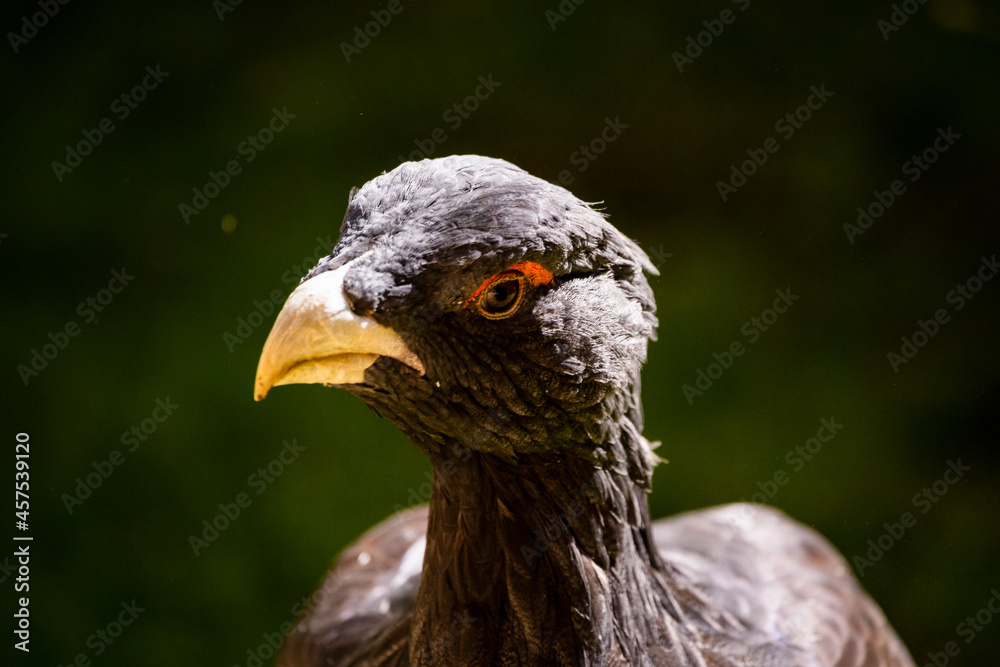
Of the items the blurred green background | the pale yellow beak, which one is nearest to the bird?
the pale yellow beak

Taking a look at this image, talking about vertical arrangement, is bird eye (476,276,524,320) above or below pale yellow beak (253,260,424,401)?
above

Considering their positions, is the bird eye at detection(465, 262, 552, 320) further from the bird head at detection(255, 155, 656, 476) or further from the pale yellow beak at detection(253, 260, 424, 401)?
the pale yellow beak at detection(253, 260, 424, 401)

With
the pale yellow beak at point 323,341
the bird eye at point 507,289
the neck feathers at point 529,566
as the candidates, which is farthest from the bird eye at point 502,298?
the neck feathers at point 529,566

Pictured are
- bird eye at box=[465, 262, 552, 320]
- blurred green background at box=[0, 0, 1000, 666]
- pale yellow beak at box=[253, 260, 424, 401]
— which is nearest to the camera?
pale yellow beak at box=[253, 260, 424, 401]

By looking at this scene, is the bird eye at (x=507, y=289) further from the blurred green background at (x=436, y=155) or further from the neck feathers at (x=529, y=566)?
the blurred green background at (x=436, y=155)

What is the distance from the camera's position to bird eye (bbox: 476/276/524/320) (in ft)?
5.37

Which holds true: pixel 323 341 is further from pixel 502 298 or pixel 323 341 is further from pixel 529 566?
pixel 529 566

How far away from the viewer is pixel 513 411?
1715 millimetres

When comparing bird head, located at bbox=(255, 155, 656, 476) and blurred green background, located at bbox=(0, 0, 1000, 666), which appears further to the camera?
blurred green background, located at bbox=(0, 0, 1000, 666)

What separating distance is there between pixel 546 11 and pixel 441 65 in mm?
461

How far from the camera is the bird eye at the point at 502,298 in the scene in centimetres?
164

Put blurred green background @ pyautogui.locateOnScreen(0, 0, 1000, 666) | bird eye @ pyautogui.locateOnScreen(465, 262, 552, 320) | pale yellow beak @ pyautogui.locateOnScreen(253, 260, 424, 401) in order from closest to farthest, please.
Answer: pale yellow beak @ pyautogui.locateOnScreen(253, 260, 424, 401) → bird eye @ pyautogui.locateOnScreen(465, 262, 552, 320) → blurred green background @ pyautogui.locateOnScreen(0, 0, 1000, 666)

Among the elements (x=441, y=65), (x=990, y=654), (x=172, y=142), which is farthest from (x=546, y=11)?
(x=990, y=654)

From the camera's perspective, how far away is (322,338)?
1508 millimetres
